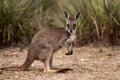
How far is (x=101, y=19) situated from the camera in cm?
1095

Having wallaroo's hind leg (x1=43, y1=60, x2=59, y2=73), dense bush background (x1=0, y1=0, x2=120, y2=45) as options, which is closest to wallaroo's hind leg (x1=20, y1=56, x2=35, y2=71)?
wallaroo's hind leg (x1=43, y1=60, x2=59, y2=73)

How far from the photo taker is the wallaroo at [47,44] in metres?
7.89

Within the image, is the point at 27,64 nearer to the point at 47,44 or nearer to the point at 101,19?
the point at 47,44

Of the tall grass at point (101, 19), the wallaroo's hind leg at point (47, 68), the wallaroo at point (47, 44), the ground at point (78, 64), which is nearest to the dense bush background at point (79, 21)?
the tall grass at point (101, 19)

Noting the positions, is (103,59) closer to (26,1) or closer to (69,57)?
(69,57)

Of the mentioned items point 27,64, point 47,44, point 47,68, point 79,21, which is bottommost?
point 47,68

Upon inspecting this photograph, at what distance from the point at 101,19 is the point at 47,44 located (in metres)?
3.33

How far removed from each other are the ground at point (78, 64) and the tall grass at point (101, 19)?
42 cm

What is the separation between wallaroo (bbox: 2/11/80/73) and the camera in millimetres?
7891

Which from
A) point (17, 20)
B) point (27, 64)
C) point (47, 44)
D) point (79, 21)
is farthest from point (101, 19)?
point (27, 64)

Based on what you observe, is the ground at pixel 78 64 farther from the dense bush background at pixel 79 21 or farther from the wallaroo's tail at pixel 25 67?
the dense bush background at pixel 79 21

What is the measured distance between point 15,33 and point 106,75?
3.79 meters

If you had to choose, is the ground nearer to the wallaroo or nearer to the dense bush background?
the wallaroo

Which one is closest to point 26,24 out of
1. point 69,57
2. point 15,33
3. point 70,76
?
point 15,33
